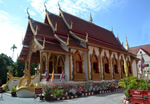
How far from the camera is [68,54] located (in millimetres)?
11086

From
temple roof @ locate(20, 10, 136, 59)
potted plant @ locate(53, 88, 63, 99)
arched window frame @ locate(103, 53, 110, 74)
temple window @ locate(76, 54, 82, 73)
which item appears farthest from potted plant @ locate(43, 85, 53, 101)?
arched window frame @ locate(103, 53, 110, 74)

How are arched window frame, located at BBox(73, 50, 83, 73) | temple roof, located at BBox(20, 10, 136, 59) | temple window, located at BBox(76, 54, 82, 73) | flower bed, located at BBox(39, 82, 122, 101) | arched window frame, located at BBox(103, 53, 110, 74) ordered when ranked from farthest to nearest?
arched window frame, located at BBox(103, 53, 110, 74) → temple window, located at BBox(76, 54, 82, 73) → arched window frame, located at BBox(73, 50, 83, 73) → temple roof, located at BBox(20, 10, 136, 59) → flower bed, located at BBox(39, 82, 122, 101)

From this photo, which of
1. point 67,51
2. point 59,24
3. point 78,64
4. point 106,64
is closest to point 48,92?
point 67,51

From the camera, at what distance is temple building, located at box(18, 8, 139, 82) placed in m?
11.1

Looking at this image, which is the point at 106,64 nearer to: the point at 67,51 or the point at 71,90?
the point at 67,51

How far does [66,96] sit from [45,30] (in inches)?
252

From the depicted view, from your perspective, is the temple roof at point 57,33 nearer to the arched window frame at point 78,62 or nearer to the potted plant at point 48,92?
the arched window frame at point 78,62

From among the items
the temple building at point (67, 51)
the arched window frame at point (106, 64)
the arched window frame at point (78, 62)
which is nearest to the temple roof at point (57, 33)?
the temple building at point (67, 51)

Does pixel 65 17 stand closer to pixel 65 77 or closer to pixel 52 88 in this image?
pixel 65 77

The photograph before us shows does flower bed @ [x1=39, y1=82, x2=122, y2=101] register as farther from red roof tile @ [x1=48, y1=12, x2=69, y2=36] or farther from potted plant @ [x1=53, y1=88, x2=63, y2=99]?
red roof tile @ [x1=48, y1=12, x2=69, y2=36]

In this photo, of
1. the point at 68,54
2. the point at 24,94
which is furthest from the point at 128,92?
the point at 24,94

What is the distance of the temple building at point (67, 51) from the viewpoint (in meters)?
11.1

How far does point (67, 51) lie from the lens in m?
11.4

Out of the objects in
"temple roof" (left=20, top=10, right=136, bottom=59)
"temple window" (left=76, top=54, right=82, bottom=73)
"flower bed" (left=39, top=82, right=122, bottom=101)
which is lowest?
"flower bed" (left=39, top=82, right=122, bottom=101)
